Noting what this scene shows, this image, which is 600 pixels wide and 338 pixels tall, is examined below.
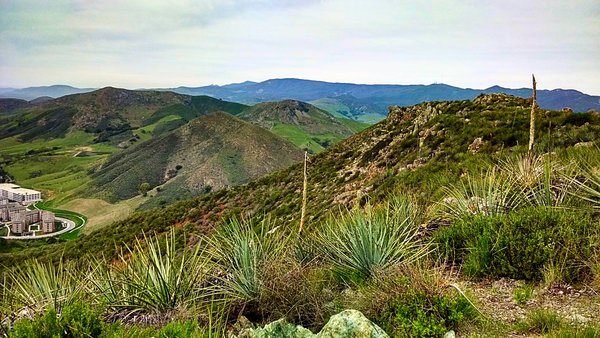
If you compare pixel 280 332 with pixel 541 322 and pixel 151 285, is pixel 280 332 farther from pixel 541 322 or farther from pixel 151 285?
pixel 541 322

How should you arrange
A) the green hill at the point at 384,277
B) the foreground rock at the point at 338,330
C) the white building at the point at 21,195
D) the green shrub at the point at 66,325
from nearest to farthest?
the green shrub at the point at 66,325
the foreground rock at the point at 338,330
the green hill at the point at 384,277
the white building at the point at 21,195

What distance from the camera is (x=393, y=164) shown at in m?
18.7

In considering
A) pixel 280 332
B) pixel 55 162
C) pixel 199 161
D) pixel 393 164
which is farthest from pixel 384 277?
pixel 55 162

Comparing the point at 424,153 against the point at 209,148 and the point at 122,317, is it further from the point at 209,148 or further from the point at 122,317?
the point at 209,148

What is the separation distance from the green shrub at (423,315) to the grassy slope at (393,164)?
4.28 meters

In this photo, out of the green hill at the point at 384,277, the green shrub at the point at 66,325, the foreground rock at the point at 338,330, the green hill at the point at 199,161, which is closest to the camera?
the green shrub at the point at 66,325

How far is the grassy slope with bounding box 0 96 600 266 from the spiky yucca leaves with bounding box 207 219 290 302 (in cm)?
175

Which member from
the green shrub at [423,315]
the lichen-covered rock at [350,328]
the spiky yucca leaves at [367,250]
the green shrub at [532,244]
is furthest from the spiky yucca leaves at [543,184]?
the lichen-covered rock at [350,328]

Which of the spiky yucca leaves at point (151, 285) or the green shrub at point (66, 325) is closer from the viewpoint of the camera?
the green shrub at point (66, 325)

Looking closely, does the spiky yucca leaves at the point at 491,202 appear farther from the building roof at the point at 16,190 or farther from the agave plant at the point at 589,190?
the building roof at the point at 16,190

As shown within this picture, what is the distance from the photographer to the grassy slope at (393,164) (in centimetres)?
1286

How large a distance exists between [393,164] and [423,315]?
1559 cm

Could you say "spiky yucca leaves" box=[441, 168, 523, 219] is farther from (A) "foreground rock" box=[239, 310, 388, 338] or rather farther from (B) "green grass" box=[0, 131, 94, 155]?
(B) "green grass" box=[0, 131, 94, 155]

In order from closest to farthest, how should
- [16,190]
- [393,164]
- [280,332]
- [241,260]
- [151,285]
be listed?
[280,332] < [151,285] < [241,260] < [393,164] < [16,190]
